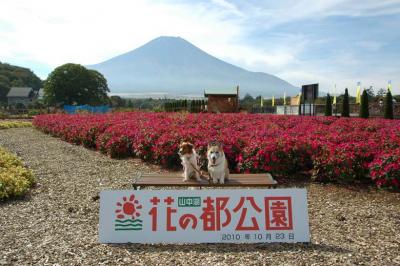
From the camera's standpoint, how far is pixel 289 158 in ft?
23.4

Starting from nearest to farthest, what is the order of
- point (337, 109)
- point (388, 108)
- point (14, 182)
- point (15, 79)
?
point (14, 182), point (388, 108), point (337, 109), point (15, 79)

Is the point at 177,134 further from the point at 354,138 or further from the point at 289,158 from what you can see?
the point at 354,138

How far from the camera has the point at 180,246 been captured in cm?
413

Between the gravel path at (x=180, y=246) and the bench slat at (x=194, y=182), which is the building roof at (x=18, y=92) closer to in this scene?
the gravel path at (x=180, y=246)

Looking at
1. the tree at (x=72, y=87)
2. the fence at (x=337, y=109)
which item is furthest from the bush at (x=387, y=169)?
the tree at (x=72, y=87)

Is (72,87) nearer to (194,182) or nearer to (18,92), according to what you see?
(18,92)

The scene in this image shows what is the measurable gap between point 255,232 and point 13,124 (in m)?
24.9

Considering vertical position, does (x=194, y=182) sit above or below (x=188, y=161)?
below

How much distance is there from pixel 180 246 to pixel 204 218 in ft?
1.28

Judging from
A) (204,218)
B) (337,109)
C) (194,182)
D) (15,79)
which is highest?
(15,79)

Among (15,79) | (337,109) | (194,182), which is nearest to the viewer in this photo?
(194,182)

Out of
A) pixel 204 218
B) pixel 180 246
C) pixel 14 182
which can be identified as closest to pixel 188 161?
pixel 204 218

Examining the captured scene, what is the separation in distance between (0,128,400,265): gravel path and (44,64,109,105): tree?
54.8 m

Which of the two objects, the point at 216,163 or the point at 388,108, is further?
the point at 388,108
